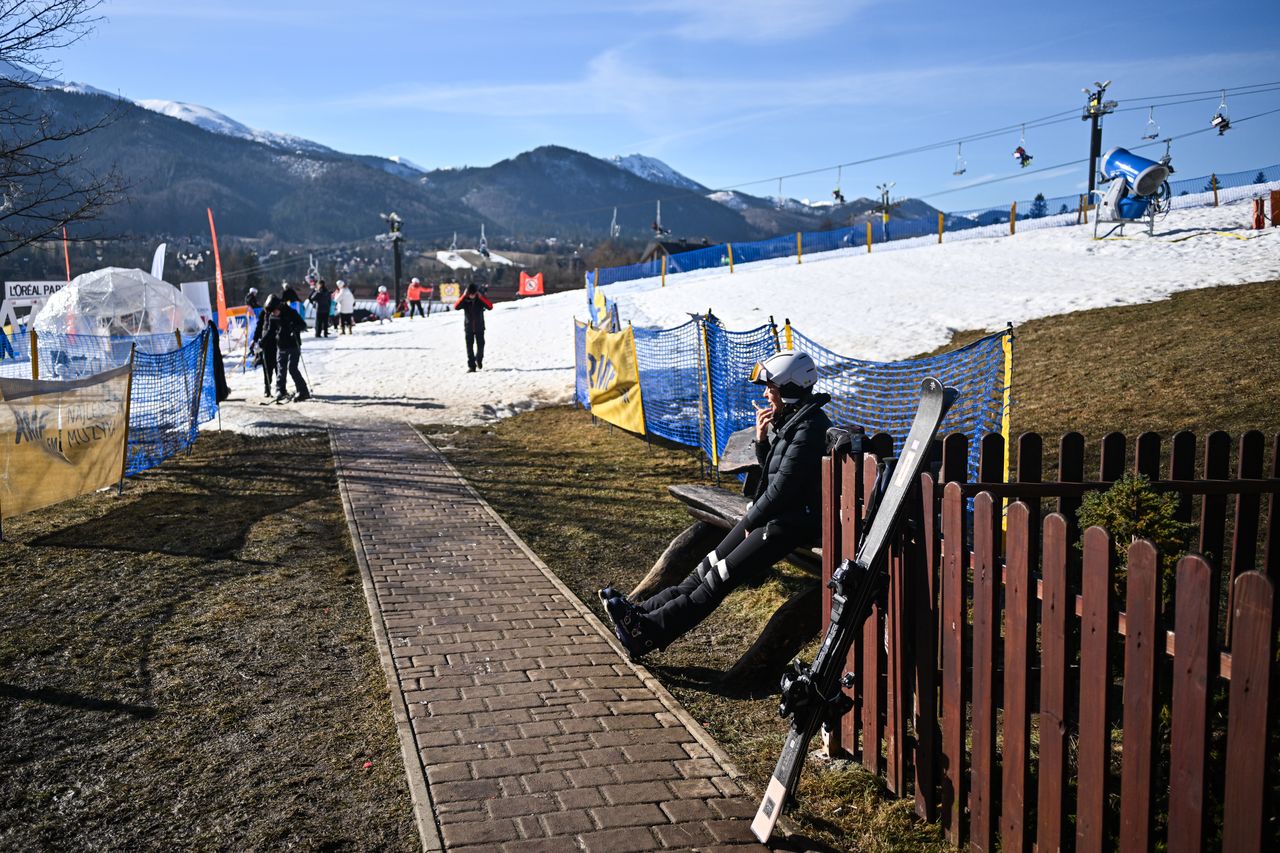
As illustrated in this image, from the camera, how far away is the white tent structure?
28394 millimetres

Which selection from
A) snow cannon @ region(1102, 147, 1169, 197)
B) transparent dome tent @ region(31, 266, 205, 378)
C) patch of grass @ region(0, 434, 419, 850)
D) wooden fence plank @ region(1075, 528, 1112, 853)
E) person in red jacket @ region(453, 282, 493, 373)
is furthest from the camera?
snow cannon @ region(1102, 147, 1169, 197)

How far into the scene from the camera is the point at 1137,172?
30562mm

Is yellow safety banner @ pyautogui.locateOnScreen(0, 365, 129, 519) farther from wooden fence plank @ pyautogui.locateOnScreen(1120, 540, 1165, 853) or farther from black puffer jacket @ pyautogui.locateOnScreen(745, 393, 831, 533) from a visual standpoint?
wooden fence plank @ pyautogui.locateOnScreen(1120, 540, 1165, 853)

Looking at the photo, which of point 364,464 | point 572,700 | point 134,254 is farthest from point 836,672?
point 134,254

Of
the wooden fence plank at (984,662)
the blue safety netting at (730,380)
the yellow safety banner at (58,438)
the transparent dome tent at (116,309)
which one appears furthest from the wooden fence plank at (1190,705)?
the transparent dome tent at (116,309)

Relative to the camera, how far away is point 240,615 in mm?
6363

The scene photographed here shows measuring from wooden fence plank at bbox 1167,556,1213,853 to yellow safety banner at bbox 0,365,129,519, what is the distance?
8782 millimetres

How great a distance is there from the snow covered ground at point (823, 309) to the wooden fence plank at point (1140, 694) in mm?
14079

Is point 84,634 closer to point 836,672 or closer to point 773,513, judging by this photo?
point 773,513

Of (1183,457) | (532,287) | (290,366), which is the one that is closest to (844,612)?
(1183,457)

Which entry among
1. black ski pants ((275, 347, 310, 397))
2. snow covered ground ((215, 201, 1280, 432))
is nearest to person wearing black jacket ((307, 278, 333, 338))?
snow covered ground ((215, 201, 1280, 432))

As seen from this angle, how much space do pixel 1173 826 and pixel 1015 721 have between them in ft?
2.19

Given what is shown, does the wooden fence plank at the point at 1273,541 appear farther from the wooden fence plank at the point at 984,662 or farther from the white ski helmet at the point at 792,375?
the white ski helmet at the point at 792,375

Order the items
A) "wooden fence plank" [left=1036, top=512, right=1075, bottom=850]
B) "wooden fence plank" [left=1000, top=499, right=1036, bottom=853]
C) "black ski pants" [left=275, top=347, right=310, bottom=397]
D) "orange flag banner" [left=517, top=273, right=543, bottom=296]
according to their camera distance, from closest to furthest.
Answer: "wooden fence plank" [left=1036, top=512, right=1075, bottom=850] → "wooden fence plank" [left=1000, top=499, right=1036, bottom=853] → "black ski pants" [left=275, top=347, right=310, bottom=397] → "orange flag banner" [left=517, top=273, right=543, bottom=296]
